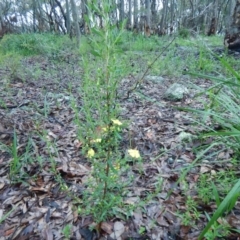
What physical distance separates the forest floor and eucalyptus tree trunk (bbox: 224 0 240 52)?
301 cm

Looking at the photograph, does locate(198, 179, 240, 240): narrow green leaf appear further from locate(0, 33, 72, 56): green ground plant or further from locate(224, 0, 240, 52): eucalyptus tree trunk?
locate(0, 33, 72, 56): green ground plant

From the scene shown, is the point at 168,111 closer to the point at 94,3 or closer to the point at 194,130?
the point at 194,130

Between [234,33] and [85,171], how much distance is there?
15.8 ft

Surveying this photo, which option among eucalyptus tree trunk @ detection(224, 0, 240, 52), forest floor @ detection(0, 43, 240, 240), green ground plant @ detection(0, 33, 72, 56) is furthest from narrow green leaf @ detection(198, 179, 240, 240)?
green ground plant @ detection(0, 33, 72, 56)

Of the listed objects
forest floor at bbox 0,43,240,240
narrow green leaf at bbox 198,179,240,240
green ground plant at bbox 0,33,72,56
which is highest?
narrow green leaf at bbox 198,179,240,240

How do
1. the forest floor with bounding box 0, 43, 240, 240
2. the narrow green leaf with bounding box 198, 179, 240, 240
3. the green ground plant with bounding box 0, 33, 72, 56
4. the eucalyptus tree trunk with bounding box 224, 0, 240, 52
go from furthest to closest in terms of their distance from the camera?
the green ground plant with bounding box 0, 33, 72, 56 < the eucalyptus tree trunk with bounding box 224, 0, 240, 52 < the forest floor with bounding box 0, 43, 240, 240 < the narrow green leaf with bounding box 198, 179, 240, 240

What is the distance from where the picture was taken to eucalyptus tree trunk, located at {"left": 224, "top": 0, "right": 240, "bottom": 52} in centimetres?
485

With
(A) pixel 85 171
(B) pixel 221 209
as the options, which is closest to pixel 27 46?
(A) pixel 85 171

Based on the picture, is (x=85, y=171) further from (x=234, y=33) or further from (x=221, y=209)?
(x=234, y=33)

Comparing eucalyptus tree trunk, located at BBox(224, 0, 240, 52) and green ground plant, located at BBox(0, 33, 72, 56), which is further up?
eucalyptus tree trunk, located at BBox(224, 0, 240, 52)

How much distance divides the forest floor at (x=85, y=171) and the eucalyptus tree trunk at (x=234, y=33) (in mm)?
3009

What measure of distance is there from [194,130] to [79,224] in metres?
1.29

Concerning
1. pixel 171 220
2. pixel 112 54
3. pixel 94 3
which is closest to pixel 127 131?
pixel 171 220

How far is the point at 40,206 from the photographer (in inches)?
57.9
